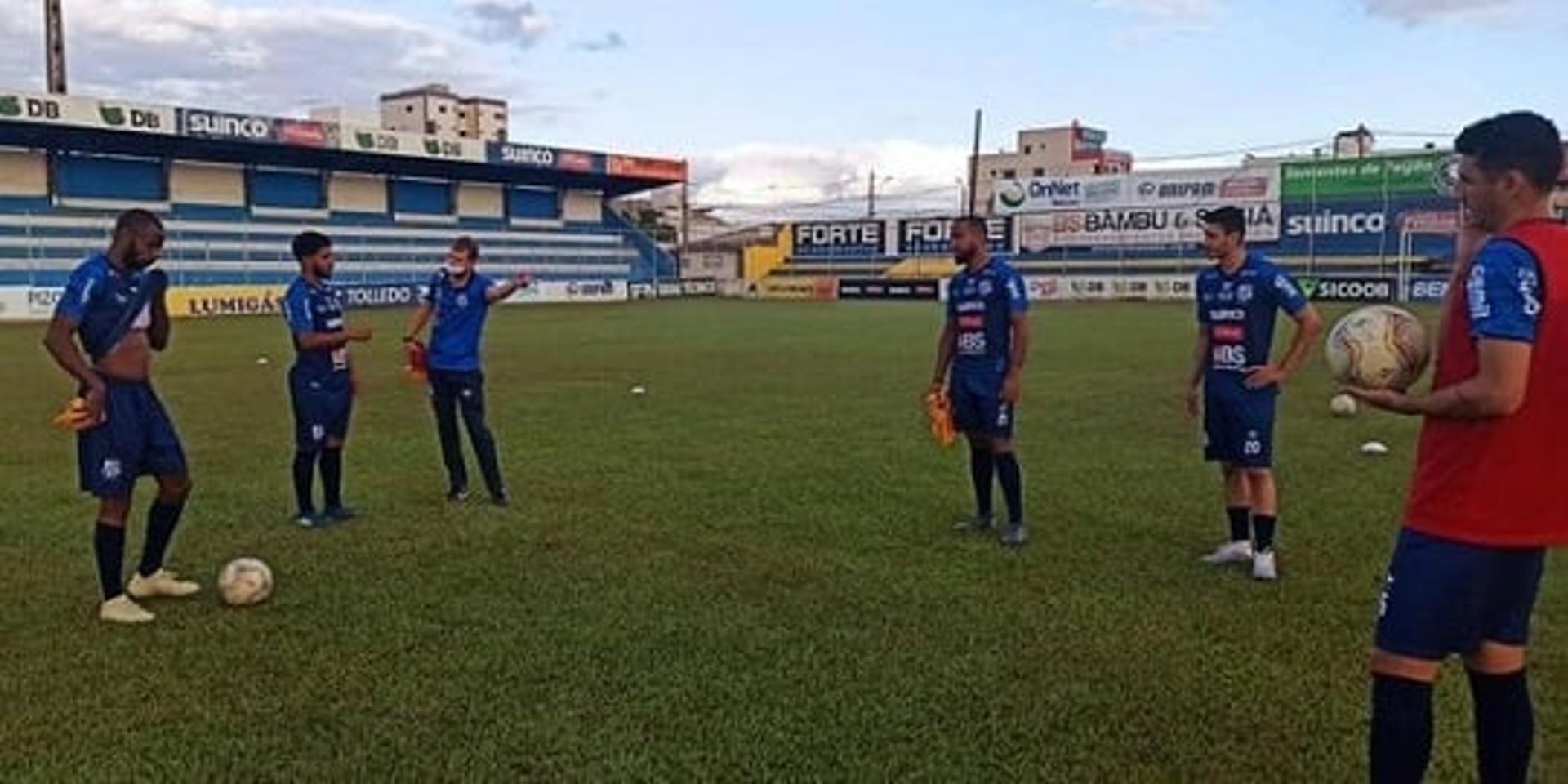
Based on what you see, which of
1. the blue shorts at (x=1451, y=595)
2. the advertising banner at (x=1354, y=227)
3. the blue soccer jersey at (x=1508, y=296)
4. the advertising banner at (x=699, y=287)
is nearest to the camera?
the blue soccer jersey at (x=1508, y=296)

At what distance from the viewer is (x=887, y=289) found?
59.0 metres

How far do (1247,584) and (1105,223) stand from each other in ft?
199

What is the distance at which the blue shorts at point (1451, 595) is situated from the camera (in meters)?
3.39

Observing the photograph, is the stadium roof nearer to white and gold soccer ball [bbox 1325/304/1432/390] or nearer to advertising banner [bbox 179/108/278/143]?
advertising banner [bbox 179/108/278/143]

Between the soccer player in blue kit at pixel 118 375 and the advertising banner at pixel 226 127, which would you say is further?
the advertising banner at pixel 226 127

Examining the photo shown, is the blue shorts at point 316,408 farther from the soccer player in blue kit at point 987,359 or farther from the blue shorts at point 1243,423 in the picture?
the blue shorts at point 1243,423

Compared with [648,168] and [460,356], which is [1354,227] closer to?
[648,168]

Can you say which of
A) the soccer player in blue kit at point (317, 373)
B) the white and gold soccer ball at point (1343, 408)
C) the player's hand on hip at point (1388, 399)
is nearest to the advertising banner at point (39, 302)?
the soccer player in blue kit at point (317, 373)

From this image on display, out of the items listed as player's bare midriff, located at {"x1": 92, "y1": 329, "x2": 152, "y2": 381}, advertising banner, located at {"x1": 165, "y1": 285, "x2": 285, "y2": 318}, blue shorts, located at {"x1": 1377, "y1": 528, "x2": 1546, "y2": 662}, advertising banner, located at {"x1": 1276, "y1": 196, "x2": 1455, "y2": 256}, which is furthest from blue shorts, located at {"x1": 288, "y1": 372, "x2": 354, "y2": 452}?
advertising banner, located at {"x1": 1276, "y1": 196, "x2": 1455, "y2": 256}

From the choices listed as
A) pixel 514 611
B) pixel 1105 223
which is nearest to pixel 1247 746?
pixel 514 611

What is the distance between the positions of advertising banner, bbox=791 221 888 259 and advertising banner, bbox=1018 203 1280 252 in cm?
881

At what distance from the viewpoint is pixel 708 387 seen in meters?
17.6

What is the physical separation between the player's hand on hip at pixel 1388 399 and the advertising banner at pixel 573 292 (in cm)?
5017

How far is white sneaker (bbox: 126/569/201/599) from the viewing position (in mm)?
6562
